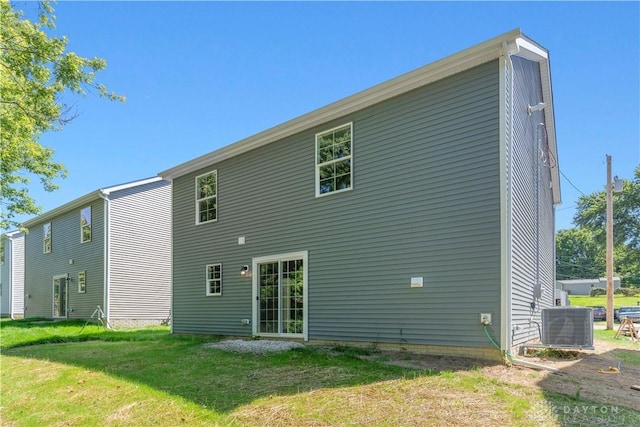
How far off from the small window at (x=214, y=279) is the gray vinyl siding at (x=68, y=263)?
23.3ft

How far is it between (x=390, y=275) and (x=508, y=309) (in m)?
2.20

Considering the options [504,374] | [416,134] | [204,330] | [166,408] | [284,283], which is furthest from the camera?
[204,330]

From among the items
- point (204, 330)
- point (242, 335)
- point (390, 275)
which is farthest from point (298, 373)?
point (204, 330)

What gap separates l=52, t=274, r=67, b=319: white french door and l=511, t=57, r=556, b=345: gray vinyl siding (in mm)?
18988

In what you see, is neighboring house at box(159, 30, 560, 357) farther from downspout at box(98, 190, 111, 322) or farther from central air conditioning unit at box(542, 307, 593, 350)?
downspout at box(98, 190, 111, 322)

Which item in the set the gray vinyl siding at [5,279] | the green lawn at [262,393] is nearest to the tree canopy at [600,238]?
the green lawn at [262,393]

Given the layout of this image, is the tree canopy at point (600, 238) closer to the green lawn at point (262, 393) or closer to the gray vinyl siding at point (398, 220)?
the gray vinyl siding at point (398, 220)

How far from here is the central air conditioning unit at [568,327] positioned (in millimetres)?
7652

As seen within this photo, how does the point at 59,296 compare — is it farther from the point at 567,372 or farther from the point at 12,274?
the point at 567,372

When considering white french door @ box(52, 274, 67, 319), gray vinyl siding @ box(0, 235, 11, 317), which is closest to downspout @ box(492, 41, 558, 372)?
white french door @ box(52, 274, 67, 319)

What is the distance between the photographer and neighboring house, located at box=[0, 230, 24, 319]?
26.4 m

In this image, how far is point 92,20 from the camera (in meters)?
11.1

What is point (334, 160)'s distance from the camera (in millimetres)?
9656

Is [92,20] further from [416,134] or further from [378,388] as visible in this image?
[378,388]
